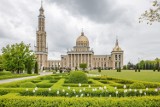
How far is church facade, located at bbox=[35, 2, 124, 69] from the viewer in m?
126

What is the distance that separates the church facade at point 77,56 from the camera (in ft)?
413

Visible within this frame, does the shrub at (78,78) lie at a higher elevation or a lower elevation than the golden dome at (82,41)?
lower

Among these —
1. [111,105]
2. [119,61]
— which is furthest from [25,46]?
[119,61]

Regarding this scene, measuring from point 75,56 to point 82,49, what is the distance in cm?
573

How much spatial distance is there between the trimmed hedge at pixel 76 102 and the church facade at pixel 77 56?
113679 millimetres

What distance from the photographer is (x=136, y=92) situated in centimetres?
1188

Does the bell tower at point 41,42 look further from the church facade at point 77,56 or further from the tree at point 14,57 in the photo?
the tree at point 14,57

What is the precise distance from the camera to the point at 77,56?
434ft

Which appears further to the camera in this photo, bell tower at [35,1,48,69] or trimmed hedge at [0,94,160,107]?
bell tower at [35,1,48,69]

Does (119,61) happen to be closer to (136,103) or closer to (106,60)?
(106,60)

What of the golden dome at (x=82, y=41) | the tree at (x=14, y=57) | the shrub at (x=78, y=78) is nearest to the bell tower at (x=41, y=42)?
the golden dome at (x=82, y=41)

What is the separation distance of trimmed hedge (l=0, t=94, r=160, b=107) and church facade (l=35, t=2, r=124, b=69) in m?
114

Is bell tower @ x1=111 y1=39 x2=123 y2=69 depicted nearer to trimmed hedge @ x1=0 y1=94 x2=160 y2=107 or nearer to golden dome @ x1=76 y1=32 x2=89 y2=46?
golden dome @ x1=76 y1=32 x2=89 y2=46

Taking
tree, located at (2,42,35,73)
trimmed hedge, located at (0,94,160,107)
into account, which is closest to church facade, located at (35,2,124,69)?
tree, located at (2,42,35,73)
